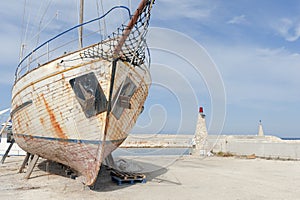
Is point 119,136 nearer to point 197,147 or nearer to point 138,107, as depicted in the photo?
point 138,107

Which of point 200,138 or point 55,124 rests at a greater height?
point 200,138

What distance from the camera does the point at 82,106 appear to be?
713 centimetres

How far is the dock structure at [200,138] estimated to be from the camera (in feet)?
74.4

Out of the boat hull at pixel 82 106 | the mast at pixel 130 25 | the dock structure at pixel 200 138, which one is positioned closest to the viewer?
the mast at pixel 130 25

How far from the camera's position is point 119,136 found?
8195 mm

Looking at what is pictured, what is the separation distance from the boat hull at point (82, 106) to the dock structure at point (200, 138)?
15.5m

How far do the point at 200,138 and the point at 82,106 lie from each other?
55.7 feet

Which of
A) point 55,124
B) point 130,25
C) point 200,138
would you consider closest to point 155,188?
point 55,124

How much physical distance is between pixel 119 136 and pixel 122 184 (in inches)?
67.2

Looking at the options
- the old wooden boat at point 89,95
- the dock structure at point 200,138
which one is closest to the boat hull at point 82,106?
the old wooden boat at point 89,95

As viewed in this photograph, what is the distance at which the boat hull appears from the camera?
23.2 ft

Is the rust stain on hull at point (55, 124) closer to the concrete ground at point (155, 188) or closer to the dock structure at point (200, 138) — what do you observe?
the concrete ground at point (155, 188)

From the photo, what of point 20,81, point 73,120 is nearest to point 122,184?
point 73,120

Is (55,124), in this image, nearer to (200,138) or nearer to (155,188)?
(155,188)
